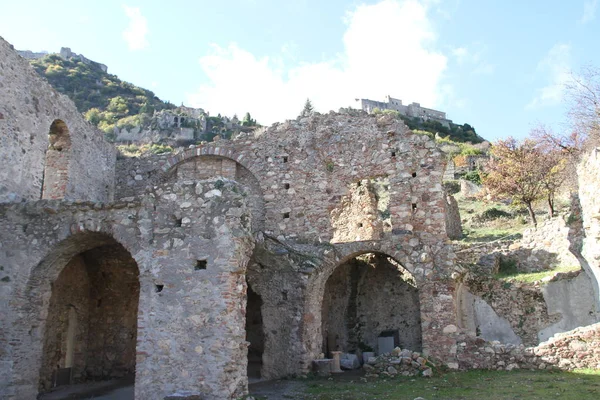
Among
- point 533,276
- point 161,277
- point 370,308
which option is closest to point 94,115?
point 370,308

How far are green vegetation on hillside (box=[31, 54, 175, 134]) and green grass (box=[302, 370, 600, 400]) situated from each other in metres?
53.5

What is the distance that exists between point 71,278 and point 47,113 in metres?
4.19

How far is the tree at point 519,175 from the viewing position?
1110 inches

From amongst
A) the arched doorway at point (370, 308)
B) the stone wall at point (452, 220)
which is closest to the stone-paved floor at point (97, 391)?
the arched doorway at point (370, 308)

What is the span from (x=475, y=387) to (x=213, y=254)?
225 inches

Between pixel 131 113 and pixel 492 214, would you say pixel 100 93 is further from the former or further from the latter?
pixel 492 214

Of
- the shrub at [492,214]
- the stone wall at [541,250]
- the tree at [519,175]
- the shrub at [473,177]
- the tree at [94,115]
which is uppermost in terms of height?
the tree at [94,115]

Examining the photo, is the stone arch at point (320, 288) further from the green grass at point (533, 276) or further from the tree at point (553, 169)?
the tree at point (553, 169)

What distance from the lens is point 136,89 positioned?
3152 inches

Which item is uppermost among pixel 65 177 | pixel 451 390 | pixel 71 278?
pixel 65 177

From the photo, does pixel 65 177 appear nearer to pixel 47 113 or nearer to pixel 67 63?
pixel 47 113

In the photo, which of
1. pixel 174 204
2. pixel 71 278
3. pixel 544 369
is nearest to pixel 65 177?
pixel 71 278

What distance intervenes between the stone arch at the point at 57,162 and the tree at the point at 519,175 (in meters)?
22.1

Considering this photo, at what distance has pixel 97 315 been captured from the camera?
14039mm
